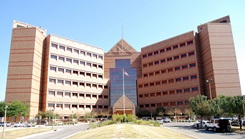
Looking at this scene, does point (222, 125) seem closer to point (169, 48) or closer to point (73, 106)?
point (169, 48)

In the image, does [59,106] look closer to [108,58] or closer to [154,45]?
[108,58]

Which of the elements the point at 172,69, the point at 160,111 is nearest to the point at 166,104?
the point at 160,111

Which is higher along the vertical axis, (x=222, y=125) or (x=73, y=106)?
(x=73, y=106)

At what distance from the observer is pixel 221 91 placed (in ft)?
191

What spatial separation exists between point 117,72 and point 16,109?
39.0 m

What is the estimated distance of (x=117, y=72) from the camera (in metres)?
83.8

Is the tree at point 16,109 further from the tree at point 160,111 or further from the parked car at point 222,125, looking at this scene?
the parked car at point 222,125

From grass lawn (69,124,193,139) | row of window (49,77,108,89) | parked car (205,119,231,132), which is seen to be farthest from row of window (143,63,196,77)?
grass lawn (69,124,193,139)

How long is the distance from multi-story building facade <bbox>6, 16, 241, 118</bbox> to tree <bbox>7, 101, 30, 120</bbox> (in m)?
3.65

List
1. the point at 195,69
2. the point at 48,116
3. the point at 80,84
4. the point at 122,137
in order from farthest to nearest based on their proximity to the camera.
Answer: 1. the point at 80,84
2. the point at 195,69
3. the point at 48,116
4. the point at 122,137

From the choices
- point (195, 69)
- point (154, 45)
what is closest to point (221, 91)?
point (195, 69)

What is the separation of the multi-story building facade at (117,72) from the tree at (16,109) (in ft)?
12.0

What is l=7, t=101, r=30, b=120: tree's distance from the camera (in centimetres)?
5559

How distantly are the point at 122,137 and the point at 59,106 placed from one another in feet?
183
